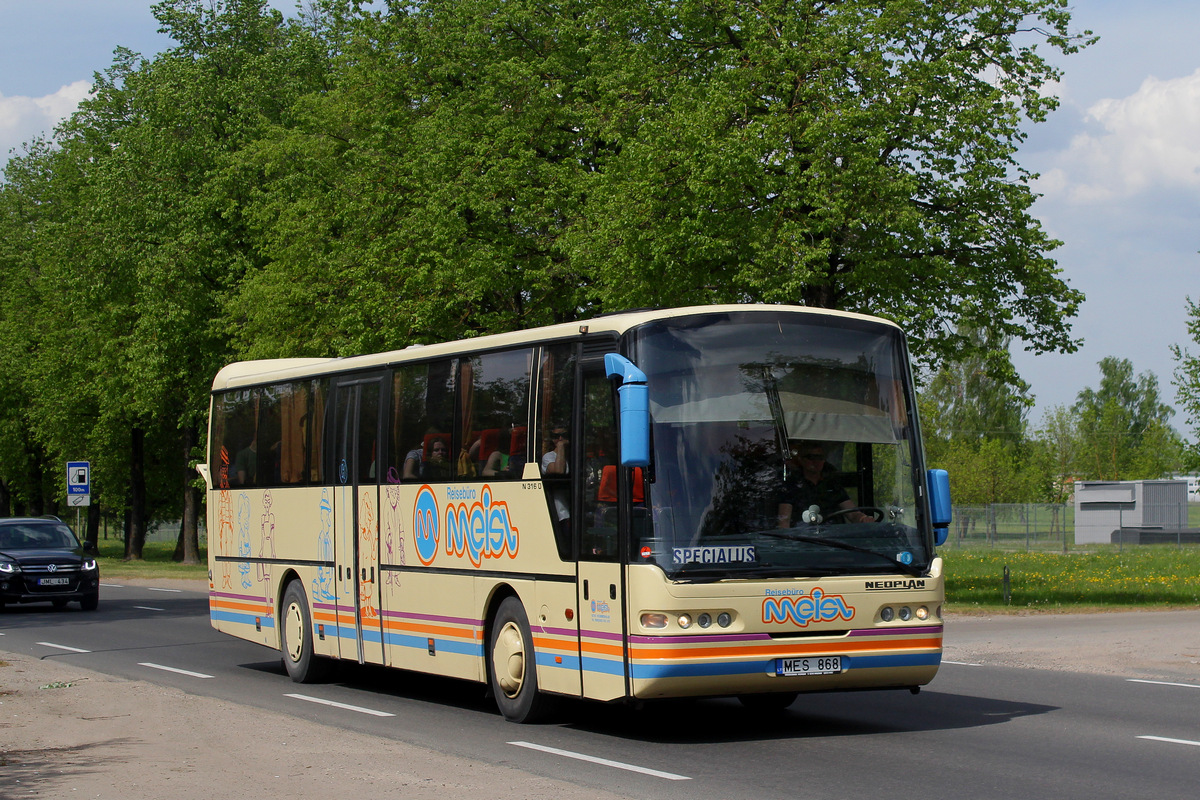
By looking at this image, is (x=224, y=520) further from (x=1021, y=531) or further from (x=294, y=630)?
(x=1021, y=531)

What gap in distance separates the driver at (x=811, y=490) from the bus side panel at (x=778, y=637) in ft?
1.63

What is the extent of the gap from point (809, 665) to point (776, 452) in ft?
5.21

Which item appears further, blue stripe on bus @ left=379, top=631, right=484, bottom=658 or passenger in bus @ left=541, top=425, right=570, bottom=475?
blue stripe on bus @ left=379, top=631, right=484, bottom=658

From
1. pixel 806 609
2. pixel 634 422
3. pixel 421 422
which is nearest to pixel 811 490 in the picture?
pixel 806 609

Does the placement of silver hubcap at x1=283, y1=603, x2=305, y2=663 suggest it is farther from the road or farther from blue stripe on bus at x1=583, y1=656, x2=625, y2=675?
blue stripe on bus at x1=583, y1=656, x2=625, y2=675

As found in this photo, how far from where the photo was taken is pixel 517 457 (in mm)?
12227

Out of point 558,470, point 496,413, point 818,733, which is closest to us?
point 818,733

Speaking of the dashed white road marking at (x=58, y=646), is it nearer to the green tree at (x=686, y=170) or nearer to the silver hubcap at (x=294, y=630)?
the silver hubcap at (x=294, y=630)

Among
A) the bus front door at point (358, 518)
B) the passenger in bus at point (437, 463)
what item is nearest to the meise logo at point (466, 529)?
the passenger in bus at point (437, 463)

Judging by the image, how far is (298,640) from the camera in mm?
16375

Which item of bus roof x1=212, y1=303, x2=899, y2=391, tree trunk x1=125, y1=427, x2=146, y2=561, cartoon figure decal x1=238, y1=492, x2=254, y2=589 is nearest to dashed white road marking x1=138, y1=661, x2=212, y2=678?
cartoon figure decal x1=238, y1=492, x2=254, y2=589

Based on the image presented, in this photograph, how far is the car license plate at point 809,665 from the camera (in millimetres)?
10461

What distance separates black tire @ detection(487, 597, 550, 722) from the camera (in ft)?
38.9

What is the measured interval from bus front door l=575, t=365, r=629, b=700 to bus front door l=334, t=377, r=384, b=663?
4.03 meters
